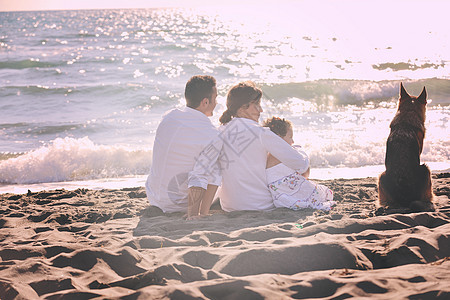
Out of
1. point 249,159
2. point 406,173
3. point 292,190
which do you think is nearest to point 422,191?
point 406,173

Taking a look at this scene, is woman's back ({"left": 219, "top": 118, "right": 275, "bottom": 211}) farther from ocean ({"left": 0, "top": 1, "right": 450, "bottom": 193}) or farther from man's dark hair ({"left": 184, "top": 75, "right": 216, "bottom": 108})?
ocean ({"left": 0, "top": 1, "right": 450, "bottom": 193})

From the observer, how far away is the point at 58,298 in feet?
8.23

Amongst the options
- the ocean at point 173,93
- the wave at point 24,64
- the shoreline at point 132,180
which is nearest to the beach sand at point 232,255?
the shoreline at point 132,180

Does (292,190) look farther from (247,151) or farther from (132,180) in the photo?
(132,180)

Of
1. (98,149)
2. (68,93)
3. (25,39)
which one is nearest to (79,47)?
(25,39)

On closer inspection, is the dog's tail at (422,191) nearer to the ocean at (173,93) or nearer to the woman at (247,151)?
the woman at (247,151)

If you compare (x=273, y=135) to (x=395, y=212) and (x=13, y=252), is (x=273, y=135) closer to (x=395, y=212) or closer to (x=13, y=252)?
(x=395, y=212)

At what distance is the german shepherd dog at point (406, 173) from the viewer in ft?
14.7

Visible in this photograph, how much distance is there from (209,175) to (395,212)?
6.38 feet

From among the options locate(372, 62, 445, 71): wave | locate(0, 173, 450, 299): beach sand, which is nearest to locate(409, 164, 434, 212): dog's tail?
locate(0, 173, 450, 299): beach sand

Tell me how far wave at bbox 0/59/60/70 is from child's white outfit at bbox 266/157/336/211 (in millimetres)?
19510

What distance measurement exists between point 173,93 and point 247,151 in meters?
12.2

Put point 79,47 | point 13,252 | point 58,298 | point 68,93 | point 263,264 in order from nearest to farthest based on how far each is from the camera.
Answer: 1. point 58,298
2. point 263,264
3. point 13,252
4. point 68,93
5. point 79,47

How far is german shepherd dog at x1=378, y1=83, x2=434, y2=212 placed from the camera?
448cm
